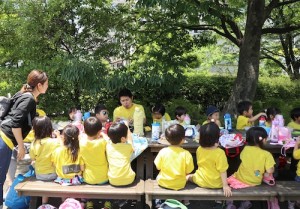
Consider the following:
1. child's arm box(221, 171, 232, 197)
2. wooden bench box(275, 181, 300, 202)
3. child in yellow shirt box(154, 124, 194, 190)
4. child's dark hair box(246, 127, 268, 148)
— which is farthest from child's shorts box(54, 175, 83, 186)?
wooden bench box(275, 181, 300, 202)

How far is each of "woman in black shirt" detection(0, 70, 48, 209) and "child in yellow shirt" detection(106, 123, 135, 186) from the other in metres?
0.93

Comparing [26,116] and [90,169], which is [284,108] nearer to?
[90,169]

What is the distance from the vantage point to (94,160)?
379 cm

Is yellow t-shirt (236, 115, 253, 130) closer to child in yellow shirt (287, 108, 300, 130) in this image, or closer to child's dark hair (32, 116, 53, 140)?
child in yellow shirt (287, 108, 300, 130)

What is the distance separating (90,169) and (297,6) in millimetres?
9500

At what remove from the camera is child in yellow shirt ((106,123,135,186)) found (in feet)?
12.1

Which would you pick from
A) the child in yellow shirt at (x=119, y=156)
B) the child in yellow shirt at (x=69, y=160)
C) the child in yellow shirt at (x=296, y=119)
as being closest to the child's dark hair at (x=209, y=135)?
the child in yellow shirt at (x=119, y=156)

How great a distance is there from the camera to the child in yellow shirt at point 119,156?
12.1 feet

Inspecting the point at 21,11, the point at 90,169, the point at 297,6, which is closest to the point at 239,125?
the point at 90,169

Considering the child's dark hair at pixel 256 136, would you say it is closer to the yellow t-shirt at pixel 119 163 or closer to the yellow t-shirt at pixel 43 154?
the yellow t-shirt at pixel 119 163

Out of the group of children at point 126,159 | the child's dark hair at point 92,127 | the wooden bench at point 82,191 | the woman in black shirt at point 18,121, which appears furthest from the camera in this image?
the child's dark hair at point 92,127

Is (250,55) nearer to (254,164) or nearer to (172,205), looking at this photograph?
(254,164)

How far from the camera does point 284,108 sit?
8492 millimetres

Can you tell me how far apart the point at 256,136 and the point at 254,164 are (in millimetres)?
322
